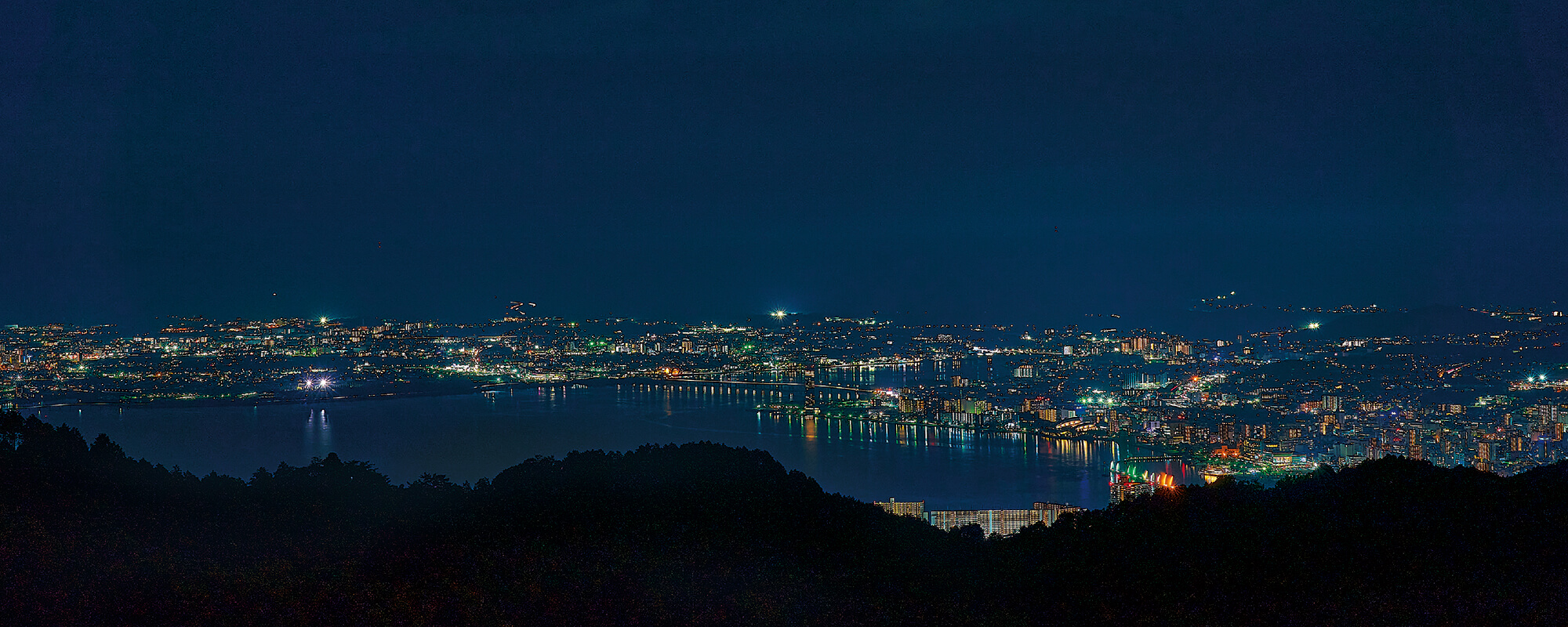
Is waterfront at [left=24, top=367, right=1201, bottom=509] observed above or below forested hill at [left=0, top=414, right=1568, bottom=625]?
below

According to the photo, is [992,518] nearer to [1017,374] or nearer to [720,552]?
[720,552]

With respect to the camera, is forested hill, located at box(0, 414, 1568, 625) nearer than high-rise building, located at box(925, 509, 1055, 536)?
Yes

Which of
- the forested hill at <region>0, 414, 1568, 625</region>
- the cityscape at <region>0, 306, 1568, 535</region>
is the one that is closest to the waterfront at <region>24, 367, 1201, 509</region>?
the cityscape at <region>0, 306, 1568, 535</region>

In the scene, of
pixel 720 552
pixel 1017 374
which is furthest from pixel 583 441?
pixel 1017 374

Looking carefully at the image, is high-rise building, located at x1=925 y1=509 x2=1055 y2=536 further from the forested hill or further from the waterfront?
the forested hill

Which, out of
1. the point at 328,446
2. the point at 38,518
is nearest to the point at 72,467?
the point at 38,518

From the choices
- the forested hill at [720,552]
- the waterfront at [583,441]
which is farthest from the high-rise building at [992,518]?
the forested hill at [720,552]
